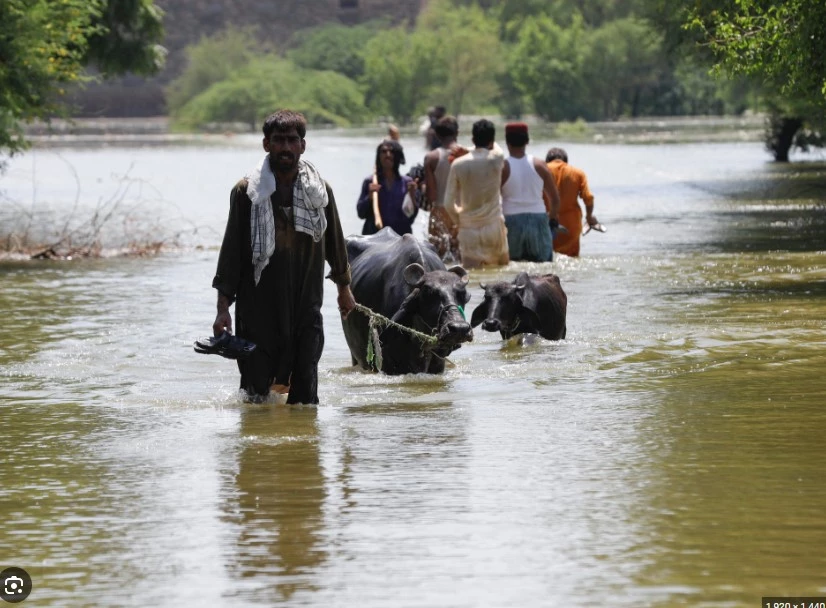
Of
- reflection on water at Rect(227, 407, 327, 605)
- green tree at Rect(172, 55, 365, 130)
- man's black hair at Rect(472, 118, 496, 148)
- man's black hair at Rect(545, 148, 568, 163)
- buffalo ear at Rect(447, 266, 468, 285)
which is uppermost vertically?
man's black hair at Rect(472, 118, 496, 148)

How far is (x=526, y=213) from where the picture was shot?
57.6 feet

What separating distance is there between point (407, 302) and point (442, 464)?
289 cm

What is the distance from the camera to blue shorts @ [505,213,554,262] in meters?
17.6

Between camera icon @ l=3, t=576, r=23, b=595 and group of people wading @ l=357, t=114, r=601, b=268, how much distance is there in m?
9.89

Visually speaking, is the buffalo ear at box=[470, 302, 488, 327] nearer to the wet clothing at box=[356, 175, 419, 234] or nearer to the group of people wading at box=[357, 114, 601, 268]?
the wet clothing at box=[356, 175, 419, 234]

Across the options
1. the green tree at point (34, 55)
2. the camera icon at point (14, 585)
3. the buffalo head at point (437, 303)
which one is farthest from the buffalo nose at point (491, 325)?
the green tree at point (34, 55)

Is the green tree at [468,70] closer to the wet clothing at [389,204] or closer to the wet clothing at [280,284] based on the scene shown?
the wet clothing at [389,204]

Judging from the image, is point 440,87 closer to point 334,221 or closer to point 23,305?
point 23,305

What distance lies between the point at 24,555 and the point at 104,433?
Answer: 2.82 meters

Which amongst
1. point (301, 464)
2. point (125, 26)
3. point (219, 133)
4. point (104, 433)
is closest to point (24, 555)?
point (301, 464)

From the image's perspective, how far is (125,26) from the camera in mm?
34312

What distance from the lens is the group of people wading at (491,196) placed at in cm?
1689

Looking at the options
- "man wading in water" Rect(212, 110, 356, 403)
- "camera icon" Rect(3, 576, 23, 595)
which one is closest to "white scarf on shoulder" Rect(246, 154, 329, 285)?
"man wading in water" Rect(212, 110, 356, 403)

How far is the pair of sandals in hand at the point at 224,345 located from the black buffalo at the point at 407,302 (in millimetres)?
1881
